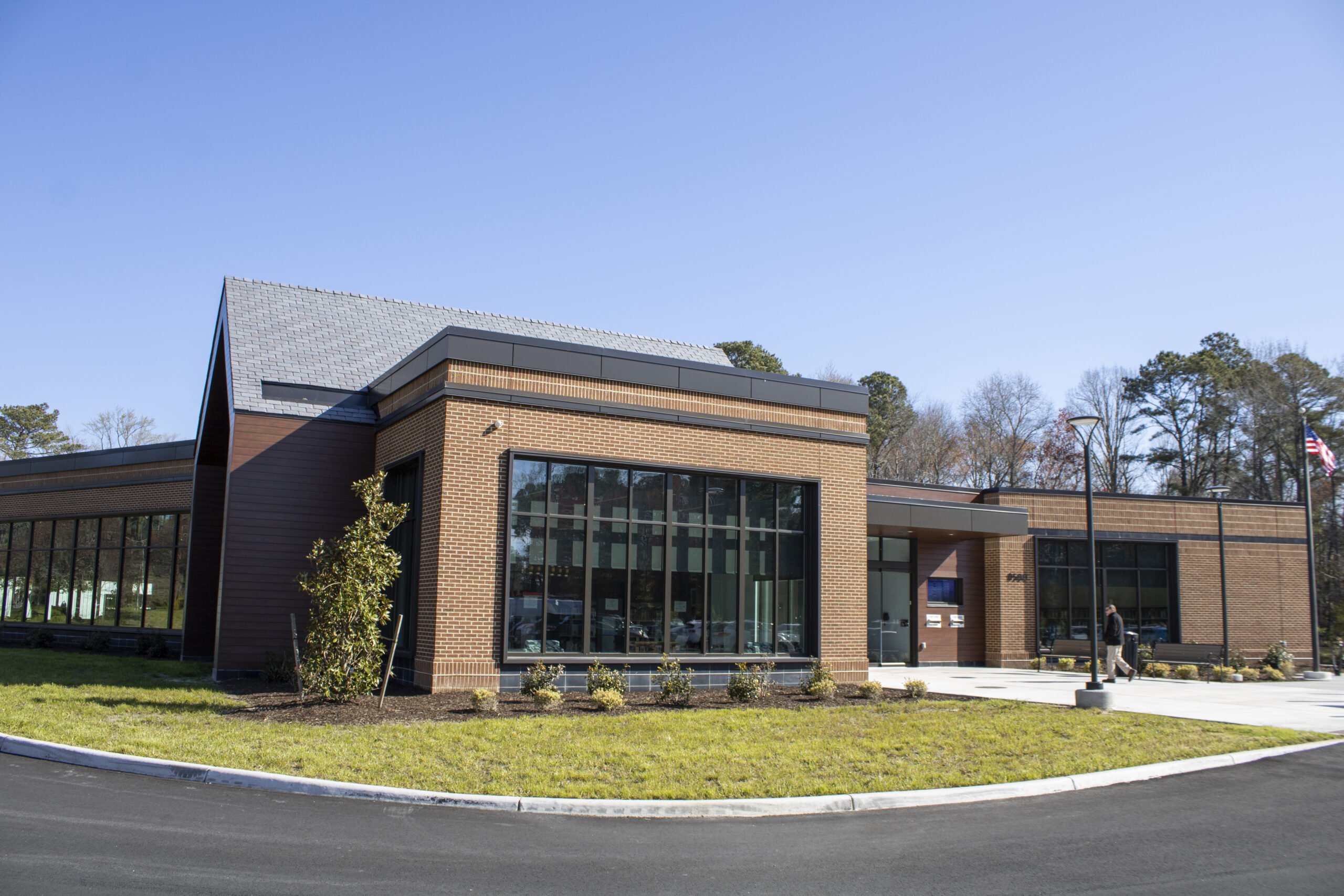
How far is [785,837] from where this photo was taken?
829cm

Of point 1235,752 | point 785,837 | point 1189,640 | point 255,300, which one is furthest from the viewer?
point 1189,640

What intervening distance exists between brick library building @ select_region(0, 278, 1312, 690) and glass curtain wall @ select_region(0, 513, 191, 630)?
0.10 meters

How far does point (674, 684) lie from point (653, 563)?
2.64m

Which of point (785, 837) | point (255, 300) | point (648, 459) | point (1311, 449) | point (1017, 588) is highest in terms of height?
point (255, 300)

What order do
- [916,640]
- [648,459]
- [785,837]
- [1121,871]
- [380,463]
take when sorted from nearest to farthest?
[1121,871], [785,837], [648,459], [380,463], [916,640]

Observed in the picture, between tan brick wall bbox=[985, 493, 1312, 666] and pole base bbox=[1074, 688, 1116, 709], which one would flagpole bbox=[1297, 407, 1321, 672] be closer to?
tan brick wall bbox=[985, 493, 1312, 666]

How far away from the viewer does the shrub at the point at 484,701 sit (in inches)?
527

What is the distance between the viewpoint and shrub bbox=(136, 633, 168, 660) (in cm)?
2284

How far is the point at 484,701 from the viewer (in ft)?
43.9

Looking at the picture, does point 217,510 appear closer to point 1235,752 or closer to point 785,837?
point 785,837

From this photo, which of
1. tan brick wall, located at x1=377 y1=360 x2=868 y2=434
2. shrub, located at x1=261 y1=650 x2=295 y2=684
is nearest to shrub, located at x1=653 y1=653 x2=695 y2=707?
tan brick wall, located at x1=377 y1=360 x2=868 y2=434

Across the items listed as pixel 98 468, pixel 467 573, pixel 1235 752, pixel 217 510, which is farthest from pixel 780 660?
pixel 98 468

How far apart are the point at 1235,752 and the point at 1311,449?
18.6m

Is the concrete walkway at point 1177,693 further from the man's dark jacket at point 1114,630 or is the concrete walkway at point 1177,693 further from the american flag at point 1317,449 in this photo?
the american flag at point 1317,449
